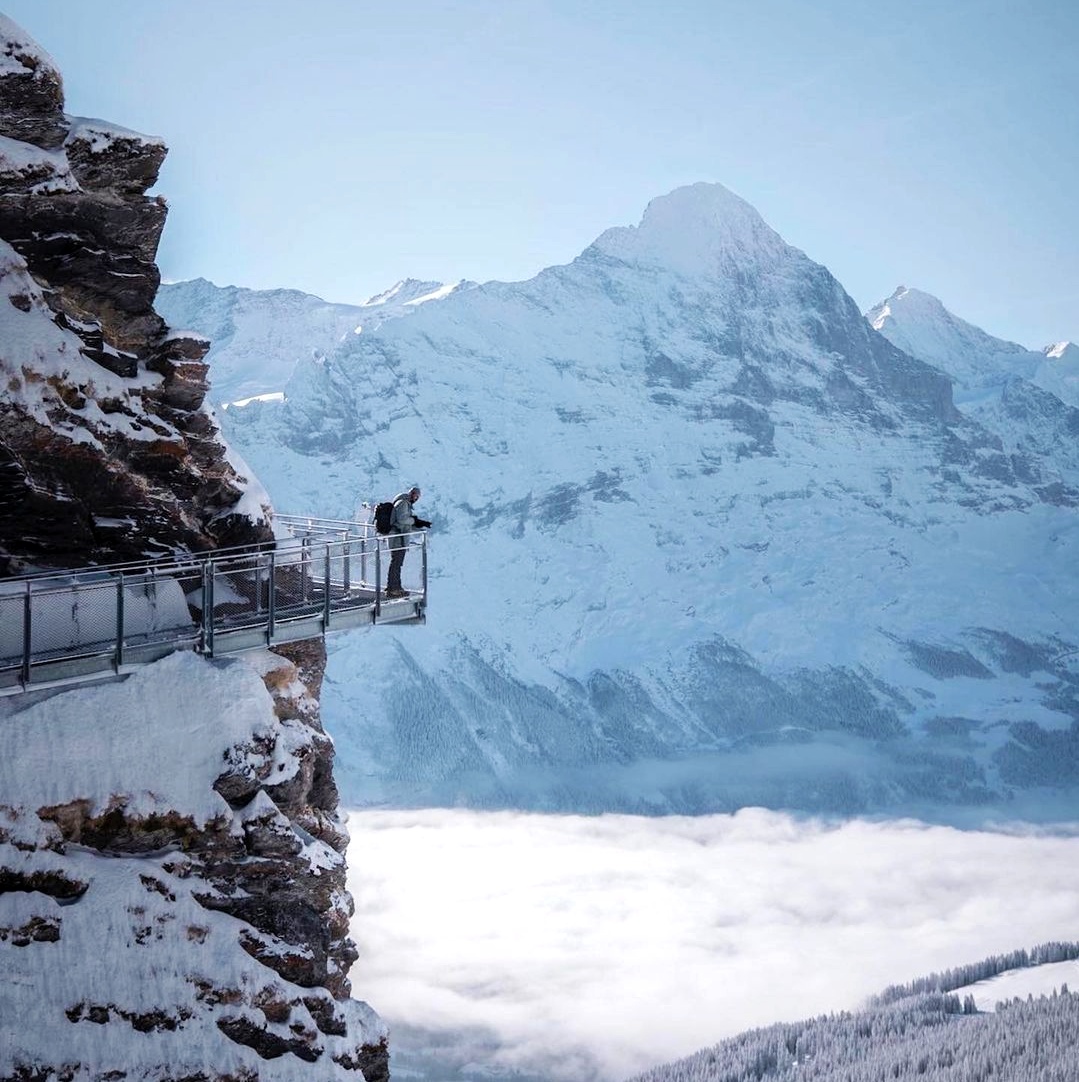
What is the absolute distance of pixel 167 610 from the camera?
2145 centimetres

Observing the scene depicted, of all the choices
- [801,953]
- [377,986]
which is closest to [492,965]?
[377,986]

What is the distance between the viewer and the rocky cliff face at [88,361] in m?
20.5

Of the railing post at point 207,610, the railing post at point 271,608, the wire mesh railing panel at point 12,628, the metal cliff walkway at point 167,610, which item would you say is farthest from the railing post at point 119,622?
the railing post at point 271,608

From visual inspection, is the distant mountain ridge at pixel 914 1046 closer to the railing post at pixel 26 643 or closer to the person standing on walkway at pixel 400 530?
the person standing on walkway at pixel 400 530

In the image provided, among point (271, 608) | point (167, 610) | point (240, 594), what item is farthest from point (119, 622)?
point (240, 594)

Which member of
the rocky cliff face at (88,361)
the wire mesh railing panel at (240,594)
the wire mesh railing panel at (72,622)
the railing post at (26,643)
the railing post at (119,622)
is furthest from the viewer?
the wire mesh railing panel at (240,594)

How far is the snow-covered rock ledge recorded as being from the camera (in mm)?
17688

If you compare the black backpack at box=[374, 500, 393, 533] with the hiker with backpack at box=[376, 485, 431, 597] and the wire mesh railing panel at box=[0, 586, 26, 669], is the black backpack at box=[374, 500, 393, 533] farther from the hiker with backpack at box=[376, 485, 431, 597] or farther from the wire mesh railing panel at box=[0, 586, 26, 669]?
the wire mesh railing panel at box=[0, 586, 26, 669]

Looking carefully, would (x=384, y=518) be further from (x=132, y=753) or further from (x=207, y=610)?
(x=132, y=753)

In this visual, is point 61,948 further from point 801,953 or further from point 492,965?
point 801,953

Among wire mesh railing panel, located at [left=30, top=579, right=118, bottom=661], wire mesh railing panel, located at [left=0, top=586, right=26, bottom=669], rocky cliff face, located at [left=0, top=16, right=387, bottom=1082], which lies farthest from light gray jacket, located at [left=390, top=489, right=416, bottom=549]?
wire mesh railing panel, located at [left=0, top=586, right=26, bottom=669]

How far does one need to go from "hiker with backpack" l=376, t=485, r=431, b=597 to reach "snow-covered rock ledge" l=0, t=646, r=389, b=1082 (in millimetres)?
5138

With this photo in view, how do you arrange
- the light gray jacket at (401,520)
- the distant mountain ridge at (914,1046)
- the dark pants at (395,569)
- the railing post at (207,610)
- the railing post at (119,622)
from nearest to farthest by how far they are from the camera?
1. the railing post at (119,622)
2. the railing post at (207,610)
3. the dark pants at (395,569)
4. the light gray jacket at (401,520)
5. the distant mountain ridge at (914,1046)

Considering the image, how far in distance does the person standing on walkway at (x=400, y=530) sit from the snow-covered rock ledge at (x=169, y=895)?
16.8 ft
